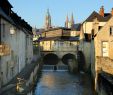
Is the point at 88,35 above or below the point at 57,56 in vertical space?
above

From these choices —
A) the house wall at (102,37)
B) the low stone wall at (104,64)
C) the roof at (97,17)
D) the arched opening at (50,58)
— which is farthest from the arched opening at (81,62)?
the low stone wall at (104,64)

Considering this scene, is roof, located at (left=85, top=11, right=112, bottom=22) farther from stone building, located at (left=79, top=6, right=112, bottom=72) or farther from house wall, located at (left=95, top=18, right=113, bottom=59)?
house wall, located at (left=95, top=18, right=113, bottom=59)

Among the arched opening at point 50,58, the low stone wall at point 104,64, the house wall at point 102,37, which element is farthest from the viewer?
the arched opening at point 50,58

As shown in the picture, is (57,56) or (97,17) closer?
(97,17)

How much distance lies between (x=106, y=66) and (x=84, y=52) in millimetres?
32329

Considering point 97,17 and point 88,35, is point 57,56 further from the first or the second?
point 88,35

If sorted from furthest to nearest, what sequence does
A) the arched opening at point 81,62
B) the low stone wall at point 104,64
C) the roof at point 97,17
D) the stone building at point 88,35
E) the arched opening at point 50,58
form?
the arched opening at point 50,58, the roof at point 97,17, the arched opening at point 81,62, the stone building at point 88,35, the low stone wall at point 104,64

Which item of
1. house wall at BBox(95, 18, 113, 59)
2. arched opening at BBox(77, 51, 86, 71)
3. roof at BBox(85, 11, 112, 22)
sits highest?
roof at BBox(85, 11, 112, 22)

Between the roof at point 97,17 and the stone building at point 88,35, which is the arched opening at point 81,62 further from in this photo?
the roof at point 97,17

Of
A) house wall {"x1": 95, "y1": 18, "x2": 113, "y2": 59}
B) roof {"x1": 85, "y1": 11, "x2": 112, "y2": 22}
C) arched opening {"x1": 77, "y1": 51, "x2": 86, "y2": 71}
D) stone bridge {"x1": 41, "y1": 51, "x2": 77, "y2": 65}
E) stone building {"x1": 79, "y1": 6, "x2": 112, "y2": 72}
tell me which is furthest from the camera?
stone bridge {"x1": 41, "y1": 51, "x2": 77, "y2": 65}

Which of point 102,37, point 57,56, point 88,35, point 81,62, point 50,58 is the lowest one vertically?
point 81,62

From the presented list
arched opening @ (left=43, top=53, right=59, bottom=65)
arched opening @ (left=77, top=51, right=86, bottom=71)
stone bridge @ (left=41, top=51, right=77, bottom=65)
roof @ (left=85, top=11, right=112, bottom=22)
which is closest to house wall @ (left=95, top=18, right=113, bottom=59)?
arched opening @ (left=77, top=51, right=86, bottom=71)

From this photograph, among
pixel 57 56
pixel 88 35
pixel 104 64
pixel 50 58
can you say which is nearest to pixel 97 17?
pixel 88 35

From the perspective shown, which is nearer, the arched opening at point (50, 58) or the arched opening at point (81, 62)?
the arched opening at point (81, 62)
